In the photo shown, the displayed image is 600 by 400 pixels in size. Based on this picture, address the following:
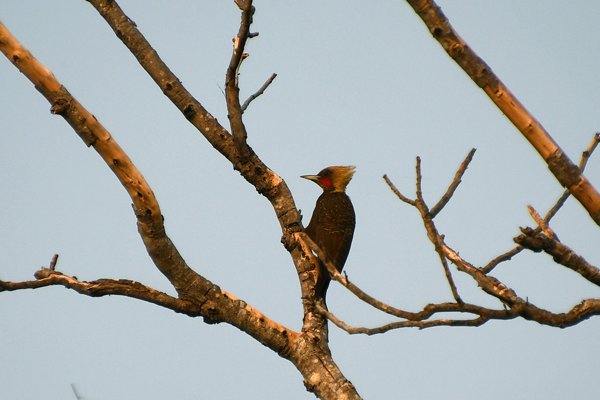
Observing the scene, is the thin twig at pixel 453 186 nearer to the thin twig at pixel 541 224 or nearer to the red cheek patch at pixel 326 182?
the thin twig at pixel 541 224

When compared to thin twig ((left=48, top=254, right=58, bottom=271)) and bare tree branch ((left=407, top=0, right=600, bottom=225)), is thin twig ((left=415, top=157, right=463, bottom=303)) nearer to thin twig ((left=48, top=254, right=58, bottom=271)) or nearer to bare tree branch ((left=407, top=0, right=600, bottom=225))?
bare tree branch ((left=407, top=0, right=600, bottom=225))

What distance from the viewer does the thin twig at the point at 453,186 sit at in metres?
3.26

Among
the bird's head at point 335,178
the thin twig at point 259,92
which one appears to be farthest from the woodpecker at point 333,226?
the thin twig at point 259,92

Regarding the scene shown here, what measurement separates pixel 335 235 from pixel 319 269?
1218 millimetres

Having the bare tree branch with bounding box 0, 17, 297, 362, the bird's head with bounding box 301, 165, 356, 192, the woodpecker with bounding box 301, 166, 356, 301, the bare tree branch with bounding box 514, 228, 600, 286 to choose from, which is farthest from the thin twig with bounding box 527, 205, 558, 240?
the bird's head with bounding box 301, 165, 356, 192

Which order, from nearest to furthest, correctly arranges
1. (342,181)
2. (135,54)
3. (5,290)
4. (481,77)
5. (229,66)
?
(481,77) → (5,290) → (229,66) → (135,54) → (342,181)

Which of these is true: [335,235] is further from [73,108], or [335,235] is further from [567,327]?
[567,327]

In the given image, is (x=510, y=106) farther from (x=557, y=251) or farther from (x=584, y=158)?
(x=557, y=251)

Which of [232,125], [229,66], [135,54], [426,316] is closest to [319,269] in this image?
[232,125]

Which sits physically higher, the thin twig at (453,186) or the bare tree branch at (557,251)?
the thin twig at (453,186)

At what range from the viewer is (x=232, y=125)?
218 inches

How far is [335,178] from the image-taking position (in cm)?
780

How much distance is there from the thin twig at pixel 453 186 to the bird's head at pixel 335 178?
174 inches

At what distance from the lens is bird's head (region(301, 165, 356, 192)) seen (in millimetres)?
7785
